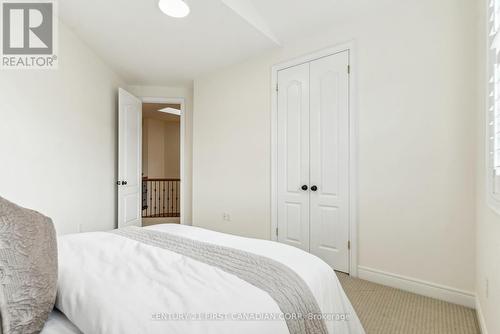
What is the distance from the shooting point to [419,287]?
88.0 inches

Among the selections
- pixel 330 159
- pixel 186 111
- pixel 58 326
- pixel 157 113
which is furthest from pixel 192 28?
pixel 157 113

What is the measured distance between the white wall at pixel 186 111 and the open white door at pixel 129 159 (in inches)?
13.8

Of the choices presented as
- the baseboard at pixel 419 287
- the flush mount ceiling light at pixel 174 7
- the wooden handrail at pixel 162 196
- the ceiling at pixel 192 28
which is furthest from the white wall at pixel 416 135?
the wooden handrail at pixel 162 196

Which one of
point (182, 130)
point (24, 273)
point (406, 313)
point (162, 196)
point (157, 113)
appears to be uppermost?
point (157, 113)

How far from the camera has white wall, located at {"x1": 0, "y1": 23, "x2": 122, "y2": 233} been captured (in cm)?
223

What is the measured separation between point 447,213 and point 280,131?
180 cm

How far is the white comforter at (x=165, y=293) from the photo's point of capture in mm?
777

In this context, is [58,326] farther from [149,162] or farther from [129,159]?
[149,162]

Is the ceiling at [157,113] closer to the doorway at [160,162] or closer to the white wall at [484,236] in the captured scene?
the doorway at [160,162]

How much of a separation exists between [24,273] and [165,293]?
0.41 m

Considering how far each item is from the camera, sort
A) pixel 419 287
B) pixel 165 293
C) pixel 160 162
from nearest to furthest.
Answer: pixel 165 293
pixel 419 287
pixel 160 162

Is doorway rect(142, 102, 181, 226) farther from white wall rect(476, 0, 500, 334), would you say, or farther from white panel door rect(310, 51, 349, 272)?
white wall rect(476, 0, 500, 334)

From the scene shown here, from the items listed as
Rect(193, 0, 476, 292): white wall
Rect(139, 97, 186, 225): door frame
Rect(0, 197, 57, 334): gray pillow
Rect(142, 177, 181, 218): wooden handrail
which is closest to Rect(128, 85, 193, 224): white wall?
Rect(139, 97, 186, 225): door frame

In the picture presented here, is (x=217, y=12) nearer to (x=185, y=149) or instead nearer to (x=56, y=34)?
(x=56, y=34)
